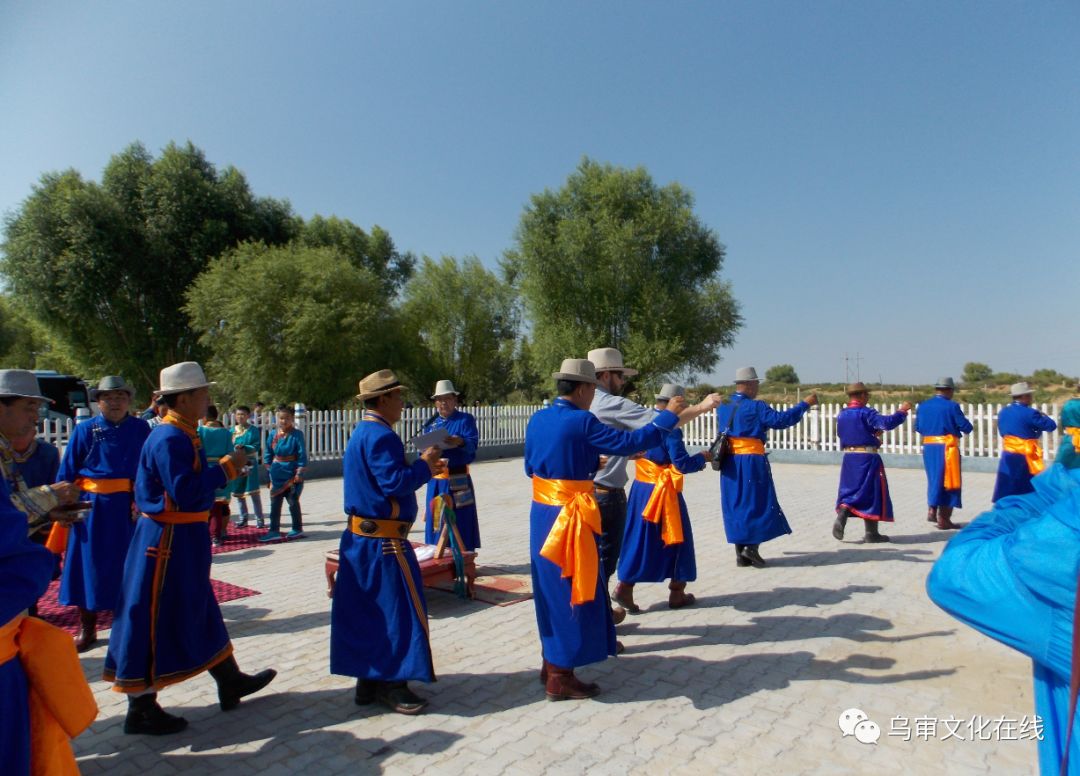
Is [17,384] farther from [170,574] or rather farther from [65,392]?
[65,392]

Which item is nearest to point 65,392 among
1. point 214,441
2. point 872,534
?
point 214,441

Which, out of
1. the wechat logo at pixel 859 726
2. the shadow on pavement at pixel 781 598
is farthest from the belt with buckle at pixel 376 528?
the shadow on pavement at pixel 781 598

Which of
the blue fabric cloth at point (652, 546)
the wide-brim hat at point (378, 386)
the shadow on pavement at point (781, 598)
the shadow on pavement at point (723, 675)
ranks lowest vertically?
the shadow on pavement at point (723, 675)

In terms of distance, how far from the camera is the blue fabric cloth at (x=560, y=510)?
3.87m

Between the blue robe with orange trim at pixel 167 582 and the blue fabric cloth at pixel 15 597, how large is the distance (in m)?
1.63

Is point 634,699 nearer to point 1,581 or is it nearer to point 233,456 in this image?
point 233,456

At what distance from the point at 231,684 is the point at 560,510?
7.12 feet

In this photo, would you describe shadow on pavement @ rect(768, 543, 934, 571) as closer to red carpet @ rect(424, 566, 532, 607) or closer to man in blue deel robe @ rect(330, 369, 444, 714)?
red carpet @ rect(424, 566, 532, 607)

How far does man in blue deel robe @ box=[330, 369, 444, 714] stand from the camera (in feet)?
12.4

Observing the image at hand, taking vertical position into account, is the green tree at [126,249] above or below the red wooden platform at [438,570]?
above

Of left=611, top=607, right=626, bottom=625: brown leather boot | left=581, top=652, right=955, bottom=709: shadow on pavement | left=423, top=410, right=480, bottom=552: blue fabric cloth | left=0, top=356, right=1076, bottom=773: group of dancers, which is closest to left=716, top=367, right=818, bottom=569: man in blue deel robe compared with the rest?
left=611, top=607, right=626, bottom=625: brown leather boot

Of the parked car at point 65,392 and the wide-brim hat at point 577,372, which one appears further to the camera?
the parked car at point 65,392

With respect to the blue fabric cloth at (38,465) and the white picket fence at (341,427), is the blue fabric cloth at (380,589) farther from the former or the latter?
the white picket fence at (341,427)

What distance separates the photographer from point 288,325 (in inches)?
926
